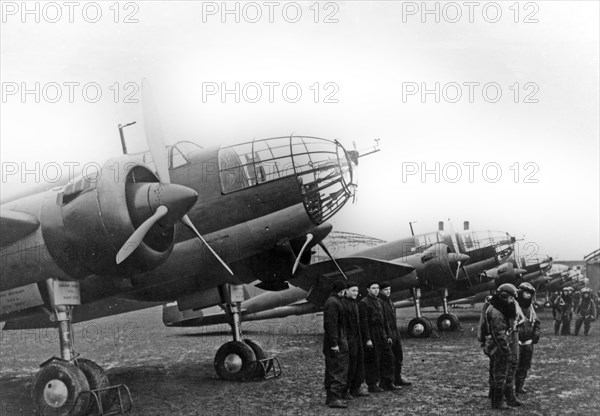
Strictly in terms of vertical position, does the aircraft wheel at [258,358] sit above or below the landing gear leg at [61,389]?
below

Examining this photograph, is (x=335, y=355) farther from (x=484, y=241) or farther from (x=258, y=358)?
(x=484, y=241)

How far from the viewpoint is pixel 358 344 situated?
891 cm

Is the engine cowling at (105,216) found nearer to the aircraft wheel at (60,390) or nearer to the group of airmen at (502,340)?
the aircraft wheel at (60,390)

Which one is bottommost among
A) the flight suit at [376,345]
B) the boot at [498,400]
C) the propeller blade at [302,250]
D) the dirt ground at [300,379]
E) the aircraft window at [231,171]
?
the dirt ground at [300,379]

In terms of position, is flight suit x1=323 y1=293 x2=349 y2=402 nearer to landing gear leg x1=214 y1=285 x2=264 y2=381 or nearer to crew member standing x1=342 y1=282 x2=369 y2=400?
crew member standing x1=342 y1=282 x2=369 y2=400

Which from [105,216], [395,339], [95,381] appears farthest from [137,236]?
[395,339]

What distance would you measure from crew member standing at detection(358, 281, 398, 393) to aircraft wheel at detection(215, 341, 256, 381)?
7.19 feet

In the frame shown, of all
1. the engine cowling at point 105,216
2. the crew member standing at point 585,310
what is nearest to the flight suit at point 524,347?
the engine cowling at point 105,216

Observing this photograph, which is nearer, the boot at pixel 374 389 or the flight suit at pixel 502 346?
the flight suit at pixel 502 346

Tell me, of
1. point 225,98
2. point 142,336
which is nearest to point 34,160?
point 225,98

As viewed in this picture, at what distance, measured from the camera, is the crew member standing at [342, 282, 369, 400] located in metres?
8.63

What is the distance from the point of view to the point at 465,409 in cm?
802

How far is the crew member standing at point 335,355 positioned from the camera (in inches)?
321

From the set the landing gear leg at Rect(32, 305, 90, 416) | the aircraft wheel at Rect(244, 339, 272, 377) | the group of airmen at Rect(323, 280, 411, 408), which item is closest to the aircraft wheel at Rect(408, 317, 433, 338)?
the group of airmen at Rect(323, 280, 411, 408)
